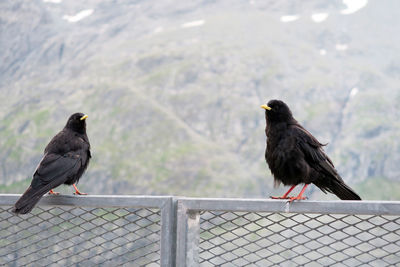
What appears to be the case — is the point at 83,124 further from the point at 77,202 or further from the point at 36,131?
the point at 36,131

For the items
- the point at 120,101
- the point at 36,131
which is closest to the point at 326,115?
the point at 120,101

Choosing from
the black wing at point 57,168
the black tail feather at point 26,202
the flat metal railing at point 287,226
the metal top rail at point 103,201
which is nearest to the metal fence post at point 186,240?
the flat metal railing at point 287,226

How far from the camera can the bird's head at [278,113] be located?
6008 millimetres

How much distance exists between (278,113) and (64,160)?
246 cm

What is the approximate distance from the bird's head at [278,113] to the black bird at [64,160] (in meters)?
2.22

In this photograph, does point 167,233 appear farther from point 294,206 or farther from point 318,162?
point 318,162

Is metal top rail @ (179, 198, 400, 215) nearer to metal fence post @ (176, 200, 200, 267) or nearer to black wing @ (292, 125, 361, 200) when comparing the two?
metal fence post @ (176, 200, 200, 267)

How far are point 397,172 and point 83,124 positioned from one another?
180 meters

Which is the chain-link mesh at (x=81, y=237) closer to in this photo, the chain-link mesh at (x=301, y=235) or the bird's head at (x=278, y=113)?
the chain-link mesh at (x=301, y=235)

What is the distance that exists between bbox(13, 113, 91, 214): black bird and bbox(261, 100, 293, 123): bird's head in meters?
2.22

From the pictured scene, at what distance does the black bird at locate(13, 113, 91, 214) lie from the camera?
5.03 metres

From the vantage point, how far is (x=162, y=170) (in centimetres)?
17312

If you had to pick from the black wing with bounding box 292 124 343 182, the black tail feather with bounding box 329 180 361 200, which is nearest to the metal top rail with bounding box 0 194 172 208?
the black tail feather with bounding box 329 180 361 200

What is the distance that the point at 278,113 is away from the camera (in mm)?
6031
